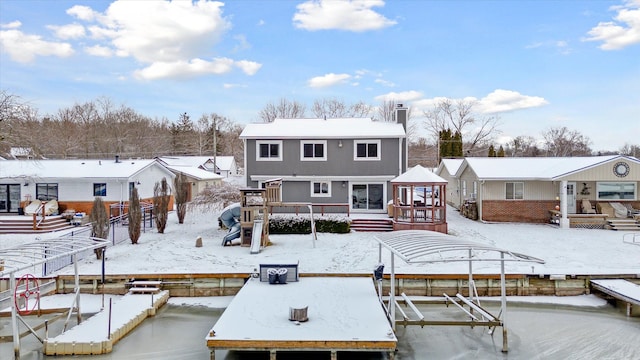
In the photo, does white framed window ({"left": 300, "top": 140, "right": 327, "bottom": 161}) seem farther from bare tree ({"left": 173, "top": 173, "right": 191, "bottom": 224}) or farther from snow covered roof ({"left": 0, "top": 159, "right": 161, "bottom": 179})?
snow covered roof ({"left": 0, "top": 159, "right": 161, "bottom": 179})

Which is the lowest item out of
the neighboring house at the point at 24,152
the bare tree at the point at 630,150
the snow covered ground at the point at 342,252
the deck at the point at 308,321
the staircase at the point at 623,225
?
the deck at the point at 308,321

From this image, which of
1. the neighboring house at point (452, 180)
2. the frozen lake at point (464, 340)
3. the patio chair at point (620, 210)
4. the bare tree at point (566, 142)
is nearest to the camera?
the frozen lake at point (464, 340)

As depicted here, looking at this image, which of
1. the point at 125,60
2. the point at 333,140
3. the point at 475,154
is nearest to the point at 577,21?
the point at 333,140

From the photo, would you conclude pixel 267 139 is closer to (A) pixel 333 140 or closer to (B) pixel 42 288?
(A) pixel 333 140

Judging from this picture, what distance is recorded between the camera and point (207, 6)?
17797 millimetres

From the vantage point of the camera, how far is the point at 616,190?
Result: 21.8 m

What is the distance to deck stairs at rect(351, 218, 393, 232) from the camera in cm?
1970

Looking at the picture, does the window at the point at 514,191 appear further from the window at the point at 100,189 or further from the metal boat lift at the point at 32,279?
the window at the point at 100,189

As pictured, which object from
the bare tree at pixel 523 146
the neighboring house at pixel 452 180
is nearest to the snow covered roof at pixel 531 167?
the neighboring house at pixel 452 180

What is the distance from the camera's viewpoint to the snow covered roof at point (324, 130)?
2252cm

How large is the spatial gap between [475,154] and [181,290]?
168ft

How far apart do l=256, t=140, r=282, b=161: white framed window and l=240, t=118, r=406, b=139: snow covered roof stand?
0.38m

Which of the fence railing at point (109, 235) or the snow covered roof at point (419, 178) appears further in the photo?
the snow covered roof at point (419, 178)

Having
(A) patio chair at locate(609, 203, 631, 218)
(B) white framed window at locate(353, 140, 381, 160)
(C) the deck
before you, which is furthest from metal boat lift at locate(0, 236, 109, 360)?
(A) patio chair at locate(609, 203, 631, 218)
